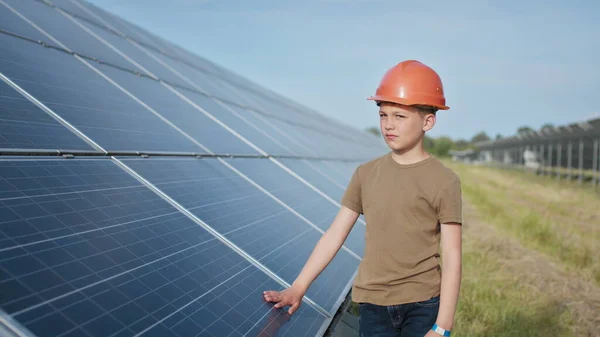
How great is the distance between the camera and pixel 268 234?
13.0 ft

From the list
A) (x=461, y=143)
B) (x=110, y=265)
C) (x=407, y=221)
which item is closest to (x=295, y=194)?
(x=407, y=221)

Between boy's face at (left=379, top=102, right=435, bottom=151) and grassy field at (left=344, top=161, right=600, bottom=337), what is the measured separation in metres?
3.40

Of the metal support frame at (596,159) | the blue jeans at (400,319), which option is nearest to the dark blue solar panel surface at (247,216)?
the blue jeans at (400,319)

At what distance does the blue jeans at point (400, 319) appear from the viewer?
2828 millimetres

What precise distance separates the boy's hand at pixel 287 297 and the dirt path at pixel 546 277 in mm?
4579

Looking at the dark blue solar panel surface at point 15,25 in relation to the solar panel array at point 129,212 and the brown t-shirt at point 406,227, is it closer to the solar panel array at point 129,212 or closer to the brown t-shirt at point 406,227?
the solar panel array at point 129,212

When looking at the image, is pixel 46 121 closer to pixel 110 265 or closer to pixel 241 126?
pixel 110 265

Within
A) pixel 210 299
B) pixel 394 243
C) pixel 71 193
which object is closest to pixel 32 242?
pixel 71 193

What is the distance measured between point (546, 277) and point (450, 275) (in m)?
6.45

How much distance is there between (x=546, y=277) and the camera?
816 centimetres

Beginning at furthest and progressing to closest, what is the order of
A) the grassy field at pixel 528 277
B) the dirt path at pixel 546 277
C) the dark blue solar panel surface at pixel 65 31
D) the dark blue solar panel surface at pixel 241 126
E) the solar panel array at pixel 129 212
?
the dark blue solar panel surface at pixel 241 126 → the dirt path at pixel 546 277 → the grassy field at pixel 528 277 → the dark blue solar panel surface at pixel 65 31 → the solar panel array at pixel 129 212

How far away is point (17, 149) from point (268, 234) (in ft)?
6.03

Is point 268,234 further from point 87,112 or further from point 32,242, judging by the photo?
point 32,242

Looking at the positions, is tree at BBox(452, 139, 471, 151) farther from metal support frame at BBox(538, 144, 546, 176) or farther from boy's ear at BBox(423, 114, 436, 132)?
boy's ear at BBox(423, 114, 436, 132)
